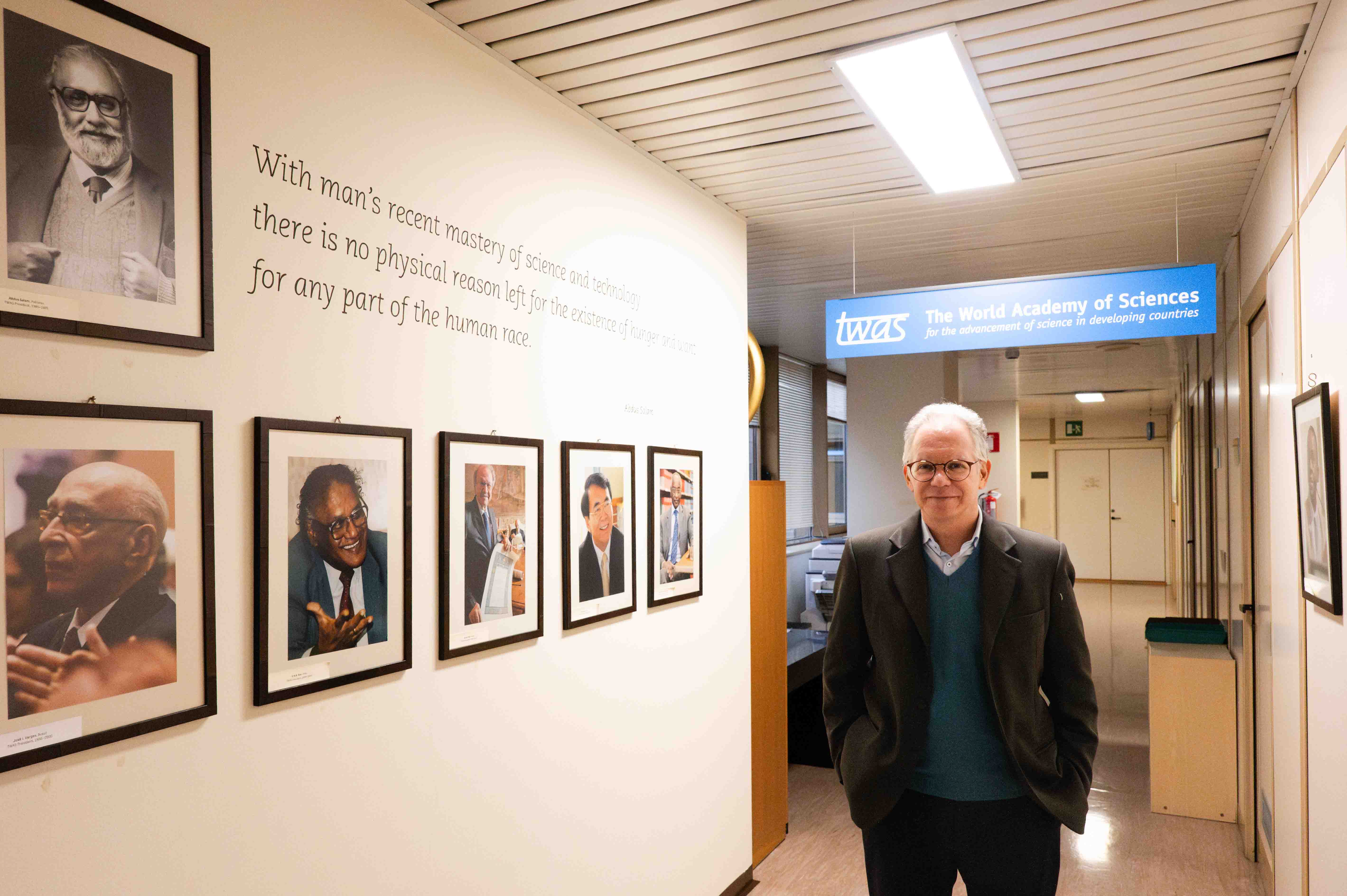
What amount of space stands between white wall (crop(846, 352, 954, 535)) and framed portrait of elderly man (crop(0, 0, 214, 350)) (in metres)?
6.47

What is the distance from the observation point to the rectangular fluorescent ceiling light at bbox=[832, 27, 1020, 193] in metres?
2.60

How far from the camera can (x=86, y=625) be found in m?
1.54

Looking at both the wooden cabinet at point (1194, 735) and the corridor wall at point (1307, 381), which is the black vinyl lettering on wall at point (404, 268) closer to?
the corridor wall at point (1307, 381)

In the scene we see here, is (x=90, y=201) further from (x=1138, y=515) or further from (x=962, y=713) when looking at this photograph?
(x=1138, y=515)

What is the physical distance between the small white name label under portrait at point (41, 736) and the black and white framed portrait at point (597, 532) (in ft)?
4.87

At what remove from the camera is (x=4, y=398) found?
143 cm

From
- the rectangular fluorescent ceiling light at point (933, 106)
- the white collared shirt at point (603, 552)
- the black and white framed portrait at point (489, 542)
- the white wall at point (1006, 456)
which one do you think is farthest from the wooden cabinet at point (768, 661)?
the white wall at point (1006, 456)

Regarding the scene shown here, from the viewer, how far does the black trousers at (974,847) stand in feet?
7.11

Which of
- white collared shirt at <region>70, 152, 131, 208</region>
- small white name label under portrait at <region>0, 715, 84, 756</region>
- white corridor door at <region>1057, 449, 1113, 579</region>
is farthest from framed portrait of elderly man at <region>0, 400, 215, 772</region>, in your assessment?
white corridor door at <region>1057, 449, 1113, 579</region>

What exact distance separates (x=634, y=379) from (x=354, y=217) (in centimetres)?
138

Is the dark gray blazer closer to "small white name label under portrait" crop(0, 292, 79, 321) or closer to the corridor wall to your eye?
the corridor wall

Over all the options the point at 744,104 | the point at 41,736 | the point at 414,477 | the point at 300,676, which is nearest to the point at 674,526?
the point at 414,477

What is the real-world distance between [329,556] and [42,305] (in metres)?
0.76

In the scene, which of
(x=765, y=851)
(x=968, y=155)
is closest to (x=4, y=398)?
(x=968, y=155)
